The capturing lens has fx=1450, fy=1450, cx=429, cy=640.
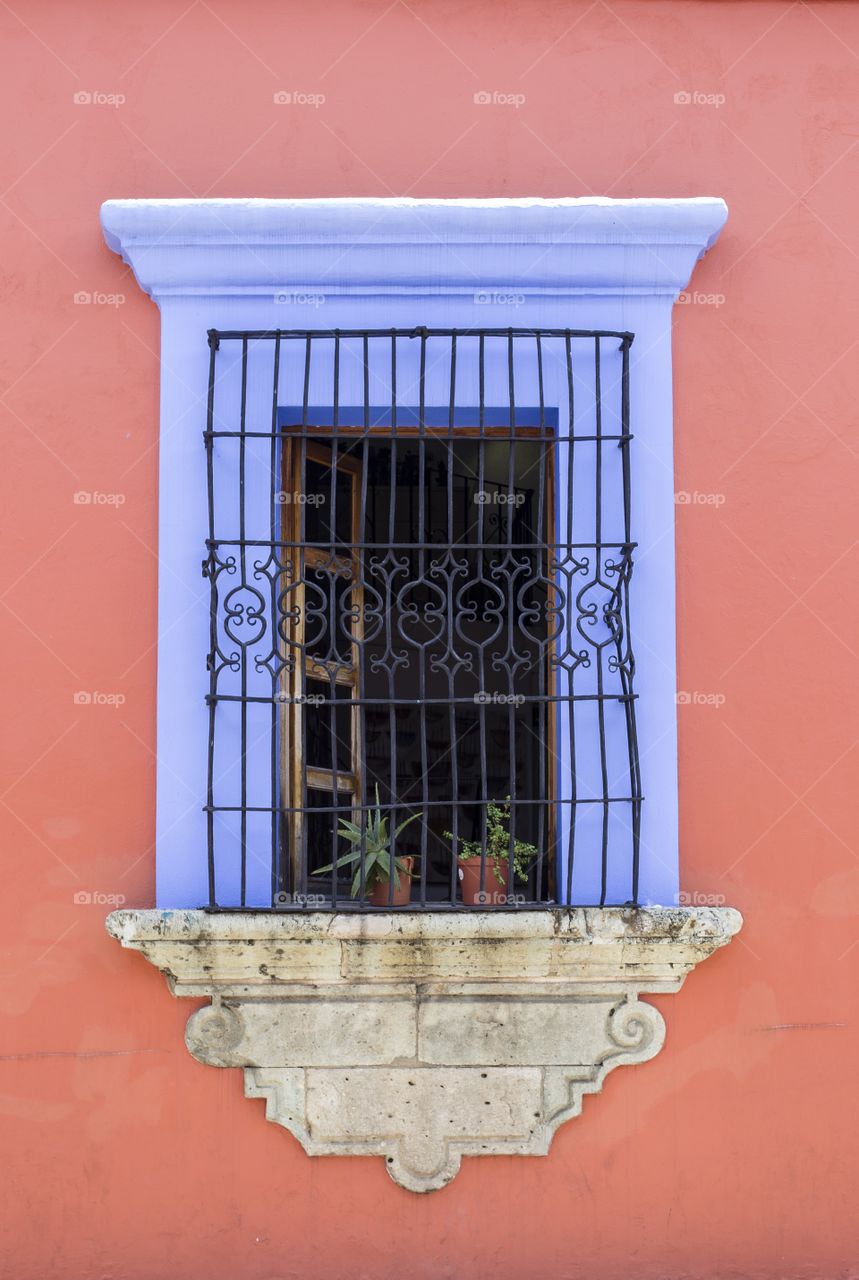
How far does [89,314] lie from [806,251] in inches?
80.7

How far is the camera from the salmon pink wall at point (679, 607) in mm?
3811

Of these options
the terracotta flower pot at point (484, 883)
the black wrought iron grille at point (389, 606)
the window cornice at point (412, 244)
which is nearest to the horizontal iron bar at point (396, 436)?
the black wrought iron grille at point (389, 606)

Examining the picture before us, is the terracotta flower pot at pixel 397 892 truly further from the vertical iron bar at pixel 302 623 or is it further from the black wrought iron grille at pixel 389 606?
the vertical iron bar at pixel 302 623

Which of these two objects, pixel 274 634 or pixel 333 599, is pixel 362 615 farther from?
pixel 274 634

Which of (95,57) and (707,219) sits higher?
(95,57)

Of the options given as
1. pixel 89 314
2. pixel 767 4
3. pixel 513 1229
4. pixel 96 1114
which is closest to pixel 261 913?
pixel 96 1114

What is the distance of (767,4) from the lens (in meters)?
4.25

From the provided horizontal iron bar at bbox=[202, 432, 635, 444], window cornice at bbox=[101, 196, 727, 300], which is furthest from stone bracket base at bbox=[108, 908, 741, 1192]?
window cornice at bbox=[101, 196, 727, 300]

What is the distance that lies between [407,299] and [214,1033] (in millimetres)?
2079

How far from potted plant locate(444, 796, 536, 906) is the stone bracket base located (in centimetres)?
18

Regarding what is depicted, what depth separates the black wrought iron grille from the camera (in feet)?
12.7

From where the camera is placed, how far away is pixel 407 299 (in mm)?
4094

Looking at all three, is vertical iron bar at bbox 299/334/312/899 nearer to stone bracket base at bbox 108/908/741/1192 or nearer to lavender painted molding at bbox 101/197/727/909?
lavender painted molding at bbox 101/197/727/909

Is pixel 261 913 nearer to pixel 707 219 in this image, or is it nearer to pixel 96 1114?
pixel 96 1114
